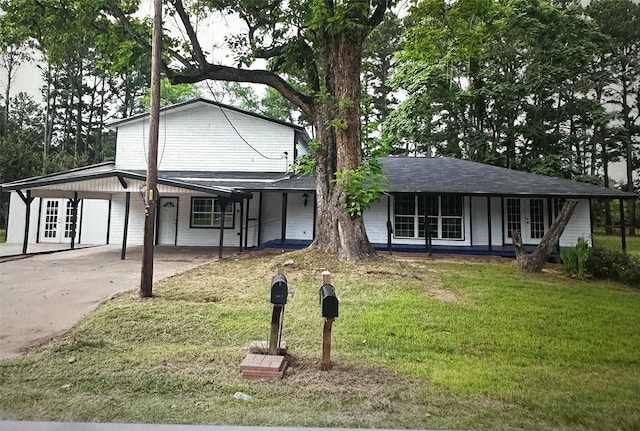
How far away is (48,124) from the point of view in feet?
8.75

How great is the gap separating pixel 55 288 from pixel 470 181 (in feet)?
28.3

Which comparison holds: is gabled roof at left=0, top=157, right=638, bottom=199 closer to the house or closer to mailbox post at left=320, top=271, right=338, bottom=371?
the house

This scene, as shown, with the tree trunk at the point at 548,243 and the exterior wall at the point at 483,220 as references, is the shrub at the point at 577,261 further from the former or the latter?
the exterior wall at the point at 483,220

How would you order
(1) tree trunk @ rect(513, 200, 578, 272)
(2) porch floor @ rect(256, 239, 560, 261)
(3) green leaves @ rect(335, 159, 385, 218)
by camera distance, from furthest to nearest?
(2) porch floor @ rect(256, 239, 560, 261), (1) tree trunk @ rect(513, 200, 578, 272), (3) green leaves @ rect(335, 159, 385, 218)

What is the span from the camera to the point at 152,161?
382cm

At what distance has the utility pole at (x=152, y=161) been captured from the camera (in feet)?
12.3

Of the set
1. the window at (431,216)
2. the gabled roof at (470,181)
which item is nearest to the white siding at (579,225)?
the gabled roof at (470,181)

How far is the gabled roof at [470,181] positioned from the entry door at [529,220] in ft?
2.25

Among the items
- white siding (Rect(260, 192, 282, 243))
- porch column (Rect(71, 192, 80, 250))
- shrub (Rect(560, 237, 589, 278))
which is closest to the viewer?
shrub (Rect(560, 237, 589, 278))

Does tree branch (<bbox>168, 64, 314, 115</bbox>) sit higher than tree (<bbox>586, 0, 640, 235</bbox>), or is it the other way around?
tree branch (<bbox>168, 64, 314, 115</bbox>)

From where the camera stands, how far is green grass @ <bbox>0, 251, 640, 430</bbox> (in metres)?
1.71

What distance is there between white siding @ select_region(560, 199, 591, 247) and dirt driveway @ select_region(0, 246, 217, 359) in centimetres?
917

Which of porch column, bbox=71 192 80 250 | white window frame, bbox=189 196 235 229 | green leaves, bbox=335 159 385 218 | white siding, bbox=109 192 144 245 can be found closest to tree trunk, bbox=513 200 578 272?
green leaves, bbox=335 159 385 218

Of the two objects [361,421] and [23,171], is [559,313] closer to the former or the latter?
[361,421]
